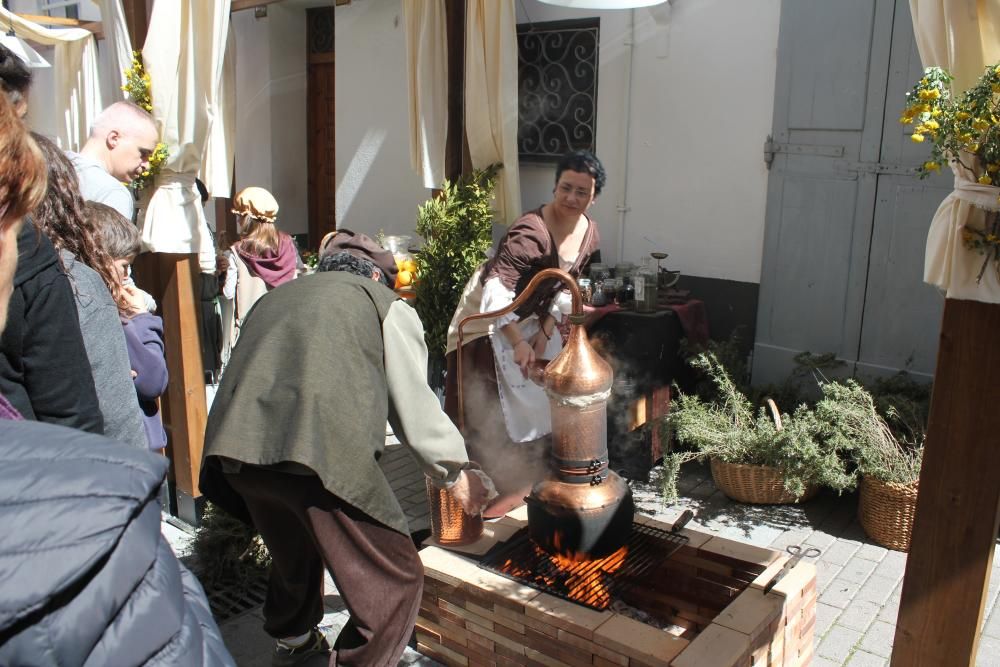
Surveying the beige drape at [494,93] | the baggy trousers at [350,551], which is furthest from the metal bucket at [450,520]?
the beige drape at [494,93]

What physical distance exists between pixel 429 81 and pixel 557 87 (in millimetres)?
1078

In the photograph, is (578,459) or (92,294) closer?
(92,294)

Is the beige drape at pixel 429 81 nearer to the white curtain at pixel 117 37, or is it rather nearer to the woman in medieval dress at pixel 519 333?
the woman in medieval dress at pixel 519 333

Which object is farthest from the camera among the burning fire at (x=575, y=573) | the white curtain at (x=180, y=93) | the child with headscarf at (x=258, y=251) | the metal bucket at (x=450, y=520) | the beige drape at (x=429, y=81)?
the beige drape at (x=429, y=81)

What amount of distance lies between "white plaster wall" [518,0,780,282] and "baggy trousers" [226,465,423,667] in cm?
388

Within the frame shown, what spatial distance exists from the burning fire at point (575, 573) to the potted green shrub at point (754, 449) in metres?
1.68

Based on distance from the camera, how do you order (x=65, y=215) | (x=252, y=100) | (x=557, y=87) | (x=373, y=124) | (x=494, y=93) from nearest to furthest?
(x=65, y=215)
(x=494, y=93)
(x=557, y=87)
(x=373, y=124)
(x=252, y=100)

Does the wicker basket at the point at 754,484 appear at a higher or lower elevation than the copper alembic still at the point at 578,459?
lower

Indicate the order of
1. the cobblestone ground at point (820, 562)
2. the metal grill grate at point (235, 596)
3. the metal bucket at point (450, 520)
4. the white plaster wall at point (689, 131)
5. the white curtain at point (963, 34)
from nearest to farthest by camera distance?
the white curtain at point (963, 34), the metal bucket at point (450, 520), the cobblestone ground at point (820, 562), the metal grill grate at point (235, 596), the white plaster wall at point (689, 131)

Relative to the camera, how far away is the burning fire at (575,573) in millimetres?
2998

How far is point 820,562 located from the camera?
4.37m

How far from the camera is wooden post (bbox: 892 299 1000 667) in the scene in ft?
7.54

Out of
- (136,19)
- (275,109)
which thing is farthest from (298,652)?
(275,109)

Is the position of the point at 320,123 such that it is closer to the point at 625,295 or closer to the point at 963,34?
the point at 625,295
